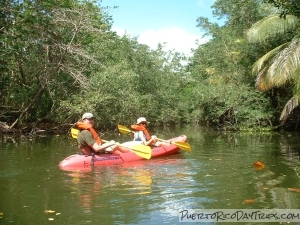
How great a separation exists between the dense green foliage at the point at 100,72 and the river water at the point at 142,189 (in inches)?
221

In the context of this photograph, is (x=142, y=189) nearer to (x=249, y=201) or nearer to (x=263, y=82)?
(x=249, y=201)

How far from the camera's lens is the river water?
18.4 ft

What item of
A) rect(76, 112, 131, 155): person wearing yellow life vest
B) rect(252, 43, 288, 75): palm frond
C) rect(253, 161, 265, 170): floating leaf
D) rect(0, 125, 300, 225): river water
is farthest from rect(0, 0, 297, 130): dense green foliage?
rect(253, 161, 265, 170): floating leaf

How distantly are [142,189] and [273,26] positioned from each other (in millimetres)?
12941

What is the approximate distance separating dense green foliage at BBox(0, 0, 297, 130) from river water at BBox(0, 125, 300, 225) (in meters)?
5.62

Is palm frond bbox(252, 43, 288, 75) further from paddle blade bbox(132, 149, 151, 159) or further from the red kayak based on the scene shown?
paddle blade bbox(132, 149, 151, 159)

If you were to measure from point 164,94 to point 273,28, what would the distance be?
526 inches

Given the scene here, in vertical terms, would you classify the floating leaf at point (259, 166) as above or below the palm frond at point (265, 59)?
below

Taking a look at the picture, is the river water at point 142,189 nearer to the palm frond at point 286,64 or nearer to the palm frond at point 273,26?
the palm frond at point 286,64

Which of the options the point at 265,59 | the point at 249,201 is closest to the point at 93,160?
the point at 249,201

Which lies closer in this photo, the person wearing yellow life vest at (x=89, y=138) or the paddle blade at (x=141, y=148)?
the person wearing yellow life vest at (x=89, y=138)

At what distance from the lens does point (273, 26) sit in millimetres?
17719

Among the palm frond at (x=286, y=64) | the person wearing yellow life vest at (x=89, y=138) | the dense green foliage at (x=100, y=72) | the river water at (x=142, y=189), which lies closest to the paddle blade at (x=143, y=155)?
the river water at (x=142, y=189)

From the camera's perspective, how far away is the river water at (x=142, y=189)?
5621mm
